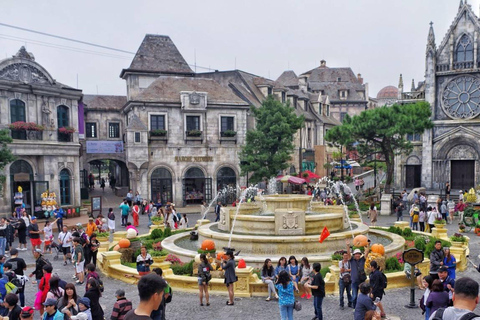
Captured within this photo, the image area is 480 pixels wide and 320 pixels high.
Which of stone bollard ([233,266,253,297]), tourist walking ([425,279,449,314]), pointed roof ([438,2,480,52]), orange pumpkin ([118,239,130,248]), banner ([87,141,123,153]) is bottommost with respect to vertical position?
stone bollard ([233,266,253,297])

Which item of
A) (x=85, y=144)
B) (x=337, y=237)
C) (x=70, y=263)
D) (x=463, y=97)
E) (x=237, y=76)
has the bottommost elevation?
(x=70, y=263)

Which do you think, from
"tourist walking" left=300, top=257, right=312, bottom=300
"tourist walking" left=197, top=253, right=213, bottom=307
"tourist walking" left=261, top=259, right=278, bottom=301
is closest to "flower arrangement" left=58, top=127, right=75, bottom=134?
"tourist walking" left=197, top=253, right=213, bottom=307

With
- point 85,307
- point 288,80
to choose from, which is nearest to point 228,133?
point 288,80

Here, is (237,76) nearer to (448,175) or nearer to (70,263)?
(448,175)

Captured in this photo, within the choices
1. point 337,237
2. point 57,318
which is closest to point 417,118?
point 337,237

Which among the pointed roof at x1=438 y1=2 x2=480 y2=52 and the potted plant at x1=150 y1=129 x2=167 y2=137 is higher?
the pointed roof at x1=438 y1=2 x2=480 y2=52

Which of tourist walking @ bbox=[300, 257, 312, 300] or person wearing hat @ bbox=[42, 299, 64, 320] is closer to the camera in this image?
person wearing hat @ bbox=[42, 299, 64, 320]

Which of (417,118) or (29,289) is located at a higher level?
(417,118)

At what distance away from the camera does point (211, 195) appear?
37.7 m

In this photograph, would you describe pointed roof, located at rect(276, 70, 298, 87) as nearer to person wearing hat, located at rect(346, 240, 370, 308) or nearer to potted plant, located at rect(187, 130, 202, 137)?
potted plant, located at rect(187, 130, 202, 137)

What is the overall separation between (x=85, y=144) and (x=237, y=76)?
1660 cm

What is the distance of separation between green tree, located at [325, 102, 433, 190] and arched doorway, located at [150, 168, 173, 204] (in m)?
13.9

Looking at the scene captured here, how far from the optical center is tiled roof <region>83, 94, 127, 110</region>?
141ft

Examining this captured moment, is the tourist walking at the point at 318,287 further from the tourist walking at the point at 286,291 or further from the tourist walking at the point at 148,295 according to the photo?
the tourist walking at the point at 148,295
